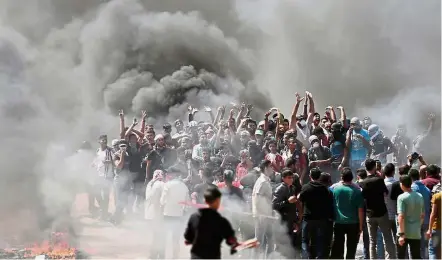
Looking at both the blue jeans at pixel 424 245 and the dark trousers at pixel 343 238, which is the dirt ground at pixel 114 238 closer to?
the dark trousers at pixel 343 238

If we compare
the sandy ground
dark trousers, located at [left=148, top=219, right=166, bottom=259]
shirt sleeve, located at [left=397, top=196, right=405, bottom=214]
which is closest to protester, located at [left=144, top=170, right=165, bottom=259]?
dark trousers, located at [left=148, top=219, right=166, bottom=259]

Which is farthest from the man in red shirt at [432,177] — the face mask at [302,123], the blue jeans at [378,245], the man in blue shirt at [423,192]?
the face mask at [302,123]

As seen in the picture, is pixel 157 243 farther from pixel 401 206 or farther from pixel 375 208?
pixel 401 206

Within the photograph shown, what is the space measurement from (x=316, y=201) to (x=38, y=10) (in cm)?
1581

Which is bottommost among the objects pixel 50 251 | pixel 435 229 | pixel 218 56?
pixel 50 251

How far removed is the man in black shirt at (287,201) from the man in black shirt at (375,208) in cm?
84

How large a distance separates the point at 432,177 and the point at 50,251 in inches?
208

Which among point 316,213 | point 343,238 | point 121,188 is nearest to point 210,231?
point 316,213

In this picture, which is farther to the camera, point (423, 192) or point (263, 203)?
point (263, 203)

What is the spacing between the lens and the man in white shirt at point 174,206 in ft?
23.8

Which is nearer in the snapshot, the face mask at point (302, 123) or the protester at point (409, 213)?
the protester at point (409, 213)

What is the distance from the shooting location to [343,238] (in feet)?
21.8

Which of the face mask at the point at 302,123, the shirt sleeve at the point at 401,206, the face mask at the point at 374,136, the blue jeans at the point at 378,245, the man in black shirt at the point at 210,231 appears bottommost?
the blue jeans at the point at 378,245

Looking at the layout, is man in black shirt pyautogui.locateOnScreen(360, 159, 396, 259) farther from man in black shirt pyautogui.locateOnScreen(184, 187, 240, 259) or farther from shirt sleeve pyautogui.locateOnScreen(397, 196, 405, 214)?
man in black shirt pyautogui.locateOnScreen(184, 187, 240, 259)
